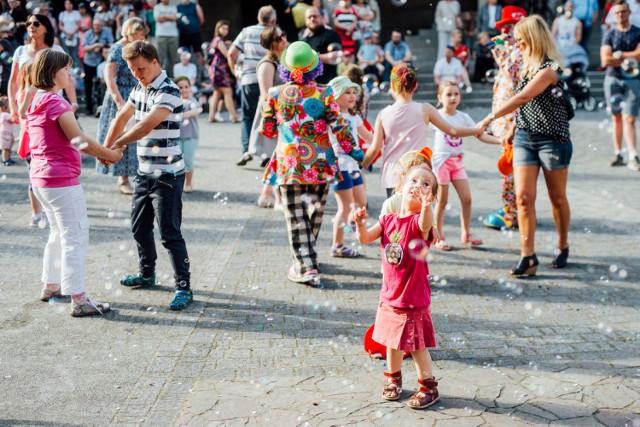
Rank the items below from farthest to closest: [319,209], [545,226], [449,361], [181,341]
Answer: [545,226] → [319,209] → [181,341] → [449,361]

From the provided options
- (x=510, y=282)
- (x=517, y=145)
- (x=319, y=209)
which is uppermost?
Answer: (x=517, y=145)

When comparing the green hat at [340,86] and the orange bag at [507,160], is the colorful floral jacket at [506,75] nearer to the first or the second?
the orange bag at [507,160]

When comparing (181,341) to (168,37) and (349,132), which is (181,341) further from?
(168,37)

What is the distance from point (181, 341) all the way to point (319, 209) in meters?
1.83

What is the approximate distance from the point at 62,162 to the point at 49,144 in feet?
0.47

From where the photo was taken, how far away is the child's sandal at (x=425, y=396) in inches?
156

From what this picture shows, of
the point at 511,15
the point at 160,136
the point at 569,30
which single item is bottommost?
the point at 160,136

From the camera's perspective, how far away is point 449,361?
457cm

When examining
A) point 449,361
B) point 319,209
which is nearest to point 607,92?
point 319,209

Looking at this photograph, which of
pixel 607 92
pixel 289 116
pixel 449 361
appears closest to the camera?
pixel 449 361

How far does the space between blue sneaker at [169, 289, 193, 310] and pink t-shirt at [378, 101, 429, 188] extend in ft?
5.96

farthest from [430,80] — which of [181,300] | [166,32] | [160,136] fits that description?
[181,300]

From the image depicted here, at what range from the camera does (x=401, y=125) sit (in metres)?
6.22

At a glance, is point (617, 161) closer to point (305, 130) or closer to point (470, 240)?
point (470, 240)
